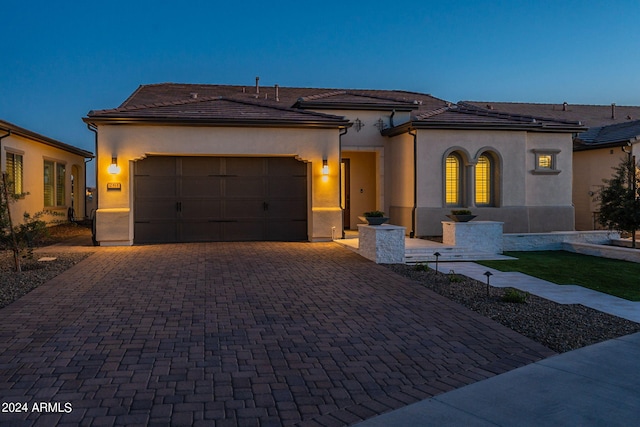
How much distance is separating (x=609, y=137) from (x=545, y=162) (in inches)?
187

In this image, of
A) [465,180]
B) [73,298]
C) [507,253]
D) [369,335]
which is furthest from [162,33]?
→ [369,335]

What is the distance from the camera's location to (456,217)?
1452cm

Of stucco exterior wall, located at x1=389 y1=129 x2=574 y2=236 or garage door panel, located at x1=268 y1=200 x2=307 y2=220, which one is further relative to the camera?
stucco exterior wall, located at x1=389 y1=129 x2=574 y2=236

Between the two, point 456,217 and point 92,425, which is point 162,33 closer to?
point 456,217

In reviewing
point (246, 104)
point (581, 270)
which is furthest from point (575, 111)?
point (246, 104)

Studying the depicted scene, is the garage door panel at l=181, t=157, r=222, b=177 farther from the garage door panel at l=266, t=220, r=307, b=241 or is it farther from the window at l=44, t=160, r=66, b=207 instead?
the window at l=44, t=160, r=66, b=207

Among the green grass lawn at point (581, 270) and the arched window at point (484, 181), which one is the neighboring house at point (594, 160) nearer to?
the arched window at point (484, 181)

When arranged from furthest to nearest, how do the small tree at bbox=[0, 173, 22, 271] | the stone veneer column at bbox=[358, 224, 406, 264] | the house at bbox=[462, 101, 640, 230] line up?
1. the house at bbox=[462, 101, 640, 230]
2. the stone veneer column at bbox=[358, 224, 406, 264]
3. the small tree at bbox=[0, 173, 22, 271]

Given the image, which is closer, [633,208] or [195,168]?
[633,208]

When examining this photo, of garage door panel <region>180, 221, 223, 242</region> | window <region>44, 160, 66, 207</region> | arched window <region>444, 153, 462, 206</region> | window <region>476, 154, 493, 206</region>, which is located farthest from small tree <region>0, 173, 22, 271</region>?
window <region>476, 154, 493, 206</region>

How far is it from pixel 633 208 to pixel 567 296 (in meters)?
6.35

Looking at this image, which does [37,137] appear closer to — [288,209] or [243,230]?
[243,230]

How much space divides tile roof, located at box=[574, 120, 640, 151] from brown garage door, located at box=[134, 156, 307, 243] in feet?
40.5

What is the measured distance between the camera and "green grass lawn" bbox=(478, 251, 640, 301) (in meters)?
9.76
